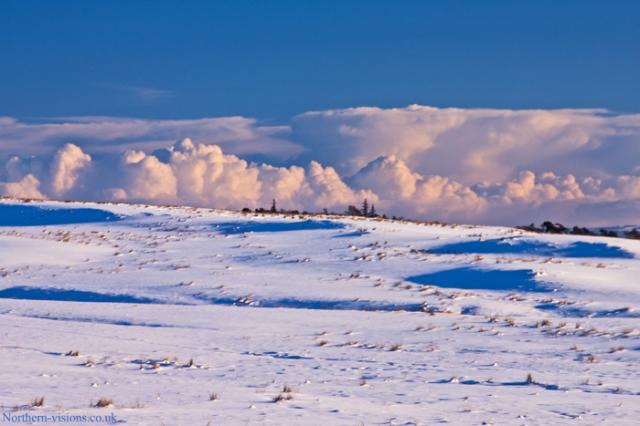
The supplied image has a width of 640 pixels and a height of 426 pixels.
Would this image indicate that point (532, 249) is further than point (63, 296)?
Yes

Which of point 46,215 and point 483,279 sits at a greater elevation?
point 46,215

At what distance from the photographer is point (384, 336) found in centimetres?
2177

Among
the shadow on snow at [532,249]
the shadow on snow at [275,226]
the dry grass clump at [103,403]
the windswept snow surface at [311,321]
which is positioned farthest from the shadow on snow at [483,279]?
the dry grass clump at [103,403]

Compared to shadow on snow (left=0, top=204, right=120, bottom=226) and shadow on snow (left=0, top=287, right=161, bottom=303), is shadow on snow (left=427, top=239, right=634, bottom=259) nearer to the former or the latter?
shadow on snow (left=0, top=287, right=161, bottom=303)

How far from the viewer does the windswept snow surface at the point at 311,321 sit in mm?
13547

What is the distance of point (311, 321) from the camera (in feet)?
77.8

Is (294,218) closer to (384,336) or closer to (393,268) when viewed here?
(393,268)

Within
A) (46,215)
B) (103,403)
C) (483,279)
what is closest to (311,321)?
(483,279)

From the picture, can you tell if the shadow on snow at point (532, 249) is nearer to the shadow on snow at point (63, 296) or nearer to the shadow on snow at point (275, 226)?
the shadow on snow at point (275, 226)

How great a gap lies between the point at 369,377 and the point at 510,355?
436cm

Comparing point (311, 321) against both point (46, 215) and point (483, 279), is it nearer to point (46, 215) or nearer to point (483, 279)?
point (483, 279)

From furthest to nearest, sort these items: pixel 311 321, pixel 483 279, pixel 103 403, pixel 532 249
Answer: pixel 532 249, pixel 483 279, pixel 311 321, pixel 103 403

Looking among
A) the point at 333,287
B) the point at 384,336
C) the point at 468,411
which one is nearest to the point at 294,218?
the point at 333,287

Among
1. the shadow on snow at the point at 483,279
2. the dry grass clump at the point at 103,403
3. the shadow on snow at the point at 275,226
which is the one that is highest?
the shadow on snow at the point at 275,226
